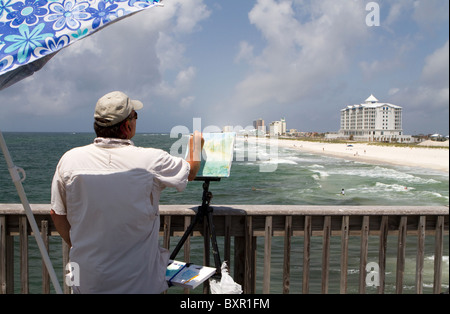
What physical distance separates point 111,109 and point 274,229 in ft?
4.63

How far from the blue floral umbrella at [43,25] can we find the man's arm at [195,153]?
26.7 inches

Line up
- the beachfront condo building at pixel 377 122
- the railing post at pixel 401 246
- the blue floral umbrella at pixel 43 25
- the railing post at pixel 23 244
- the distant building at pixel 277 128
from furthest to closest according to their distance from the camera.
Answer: the distant building at pixel 277 128 → the beachfront condo building at pixel 377 122 → the railing post at pixel 401 246 → the railing post at pixel 23 244 → the blue floral umbrella at pixel 43 25

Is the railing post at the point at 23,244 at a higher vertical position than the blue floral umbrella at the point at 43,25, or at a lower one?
lower

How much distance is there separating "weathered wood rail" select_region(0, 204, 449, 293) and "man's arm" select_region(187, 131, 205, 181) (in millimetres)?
613

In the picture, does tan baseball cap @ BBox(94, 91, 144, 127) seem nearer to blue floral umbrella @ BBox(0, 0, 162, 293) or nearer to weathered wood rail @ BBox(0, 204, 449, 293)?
blue floral umbrella @ BBox(0, 0, 162, 293)

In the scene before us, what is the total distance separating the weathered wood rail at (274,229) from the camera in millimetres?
2373

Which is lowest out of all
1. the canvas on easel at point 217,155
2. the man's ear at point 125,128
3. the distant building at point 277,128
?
the canvas on easel at point 217,155

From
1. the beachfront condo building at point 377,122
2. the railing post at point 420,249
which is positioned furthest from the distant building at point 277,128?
the railing post at point 420,249

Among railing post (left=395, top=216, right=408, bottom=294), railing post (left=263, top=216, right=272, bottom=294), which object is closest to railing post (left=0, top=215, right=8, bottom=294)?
railing post (left=263, top=216, right=272, bottom=294)

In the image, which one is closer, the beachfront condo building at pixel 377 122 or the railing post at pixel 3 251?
the railing post at pixel 3 251

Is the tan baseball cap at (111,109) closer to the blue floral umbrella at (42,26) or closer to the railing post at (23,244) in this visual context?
the blue floral umbrella at (42,26)
